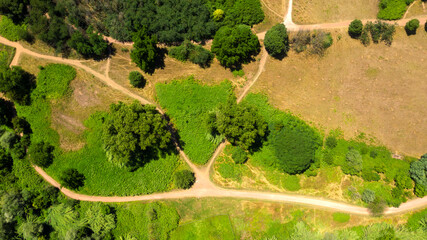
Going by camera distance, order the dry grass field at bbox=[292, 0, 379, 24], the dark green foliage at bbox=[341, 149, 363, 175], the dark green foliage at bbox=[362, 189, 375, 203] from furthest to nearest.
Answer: the dry grass field at bbox=[292, 0, 379, 24] → the dark green foliage at bbox=[341, 149, 363, 175] → the dark green foliage at bbox=[362, 189, 375, 203]

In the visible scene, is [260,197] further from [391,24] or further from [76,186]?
[391,24]

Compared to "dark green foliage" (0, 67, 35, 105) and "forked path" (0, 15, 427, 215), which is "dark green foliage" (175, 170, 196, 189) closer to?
"forked path" (0, 15, 427, 215)

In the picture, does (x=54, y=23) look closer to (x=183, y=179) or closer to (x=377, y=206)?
(x=183, y=179)

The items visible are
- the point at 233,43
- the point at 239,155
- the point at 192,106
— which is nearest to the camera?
the point at 233,43

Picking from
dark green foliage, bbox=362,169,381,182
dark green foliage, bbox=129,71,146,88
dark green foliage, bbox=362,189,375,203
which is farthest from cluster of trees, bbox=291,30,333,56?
dark green foliage, bbox=129,71,146,88

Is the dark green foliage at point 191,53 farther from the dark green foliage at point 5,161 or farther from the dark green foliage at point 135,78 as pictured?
the dark green foliage at point 5,161

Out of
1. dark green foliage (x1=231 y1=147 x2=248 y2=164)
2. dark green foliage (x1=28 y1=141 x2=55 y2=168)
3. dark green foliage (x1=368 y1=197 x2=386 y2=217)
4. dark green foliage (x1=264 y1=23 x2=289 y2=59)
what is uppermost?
dark green foliage (x1=264 y1=23 x2=289 y2=59)

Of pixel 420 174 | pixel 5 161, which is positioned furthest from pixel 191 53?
pixel 420 174
